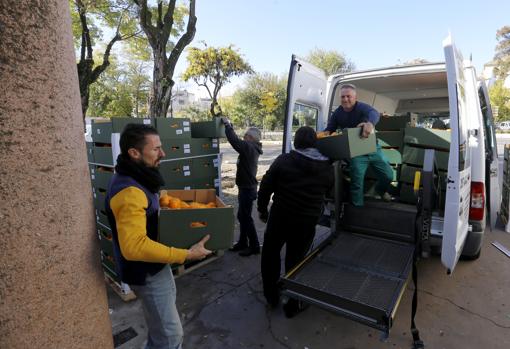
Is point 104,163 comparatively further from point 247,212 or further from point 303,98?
point 303,98

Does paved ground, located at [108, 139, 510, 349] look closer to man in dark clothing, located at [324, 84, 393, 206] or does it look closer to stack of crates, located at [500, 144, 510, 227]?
man in dark clothing, located at [324, 84, 393, 206]

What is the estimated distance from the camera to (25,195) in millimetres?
1220

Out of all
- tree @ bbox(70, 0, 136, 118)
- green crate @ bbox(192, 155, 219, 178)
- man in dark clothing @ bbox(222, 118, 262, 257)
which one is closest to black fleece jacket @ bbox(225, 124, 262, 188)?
man in dark clothing @ bbox(222, 118, 262, 257)

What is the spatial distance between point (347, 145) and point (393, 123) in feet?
6.72

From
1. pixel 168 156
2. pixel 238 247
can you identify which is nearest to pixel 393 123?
pixel 238 247

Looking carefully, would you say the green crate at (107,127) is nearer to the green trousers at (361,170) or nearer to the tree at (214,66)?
the green trousers at (361,170)

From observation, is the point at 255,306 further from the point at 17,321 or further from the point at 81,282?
the point at 17,321

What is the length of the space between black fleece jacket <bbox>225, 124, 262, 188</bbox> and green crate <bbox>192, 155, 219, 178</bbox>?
47 cm

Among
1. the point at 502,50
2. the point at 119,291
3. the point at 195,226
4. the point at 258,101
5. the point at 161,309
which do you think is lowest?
the point at 119,291

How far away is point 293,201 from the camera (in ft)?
9.59

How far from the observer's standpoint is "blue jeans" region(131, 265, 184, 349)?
1818 mm

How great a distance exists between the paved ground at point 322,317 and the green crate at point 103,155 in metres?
1.54

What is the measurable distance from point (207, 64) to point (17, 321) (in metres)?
22.5


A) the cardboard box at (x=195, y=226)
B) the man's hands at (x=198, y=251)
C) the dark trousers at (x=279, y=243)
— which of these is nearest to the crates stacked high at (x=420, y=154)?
the dark trousers at (x=279, y=243)
